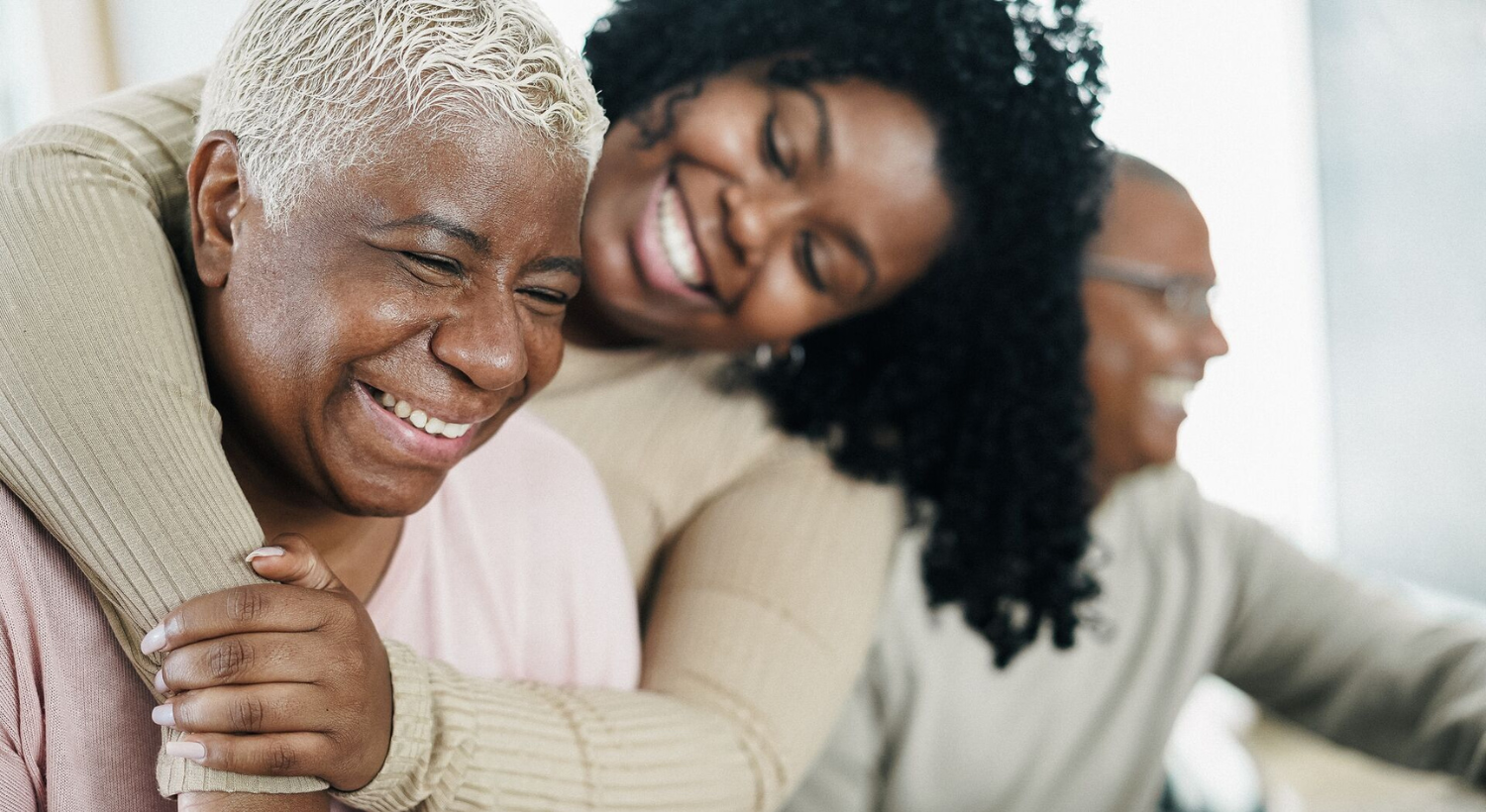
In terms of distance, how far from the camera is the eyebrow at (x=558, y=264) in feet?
3.10

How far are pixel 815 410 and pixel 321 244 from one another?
1.00m

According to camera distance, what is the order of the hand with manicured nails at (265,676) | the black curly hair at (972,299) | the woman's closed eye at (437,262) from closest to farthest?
the hand with manicured nails at (265,676), the woman's closed eye at (437,262), the black curly hair at (972,299)

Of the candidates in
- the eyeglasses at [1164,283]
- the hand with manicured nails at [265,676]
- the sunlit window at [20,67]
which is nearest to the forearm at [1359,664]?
the eyeglasses at [1164,283]

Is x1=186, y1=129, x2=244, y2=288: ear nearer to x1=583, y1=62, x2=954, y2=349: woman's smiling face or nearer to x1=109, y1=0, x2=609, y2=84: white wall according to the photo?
x1=583, y1=62, x2=954, y2=349: woman's smiling face

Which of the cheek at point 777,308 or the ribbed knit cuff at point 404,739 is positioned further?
the cheek at point 777,308

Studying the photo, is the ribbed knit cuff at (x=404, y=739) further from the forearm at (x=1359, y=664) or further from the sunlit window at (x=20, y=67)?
the sunlit window at (x=20, y=67)

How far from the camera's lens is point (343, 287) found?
2.92 ft

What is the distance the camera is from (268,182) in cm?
91

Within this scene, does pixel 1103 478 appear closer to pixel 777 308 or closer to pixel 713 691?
pixel 777 308

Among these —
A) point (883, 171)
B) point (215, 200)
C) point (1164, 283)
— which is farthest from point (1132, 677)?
point (215, 200)

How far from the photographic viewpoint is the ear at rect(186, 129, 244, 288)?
0.94m

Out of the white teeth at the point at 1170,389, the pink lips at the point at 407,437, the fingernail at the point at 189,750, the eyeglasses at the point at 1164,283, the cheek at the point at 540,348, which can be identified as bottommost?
the white teeth at the point at 1170,389

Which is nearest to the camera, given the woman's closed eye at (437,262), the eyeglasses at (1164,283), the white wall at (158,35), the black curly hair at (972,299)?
the woman's closed eye at (437,262)

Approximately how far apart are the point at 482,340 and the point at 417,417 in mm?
81
